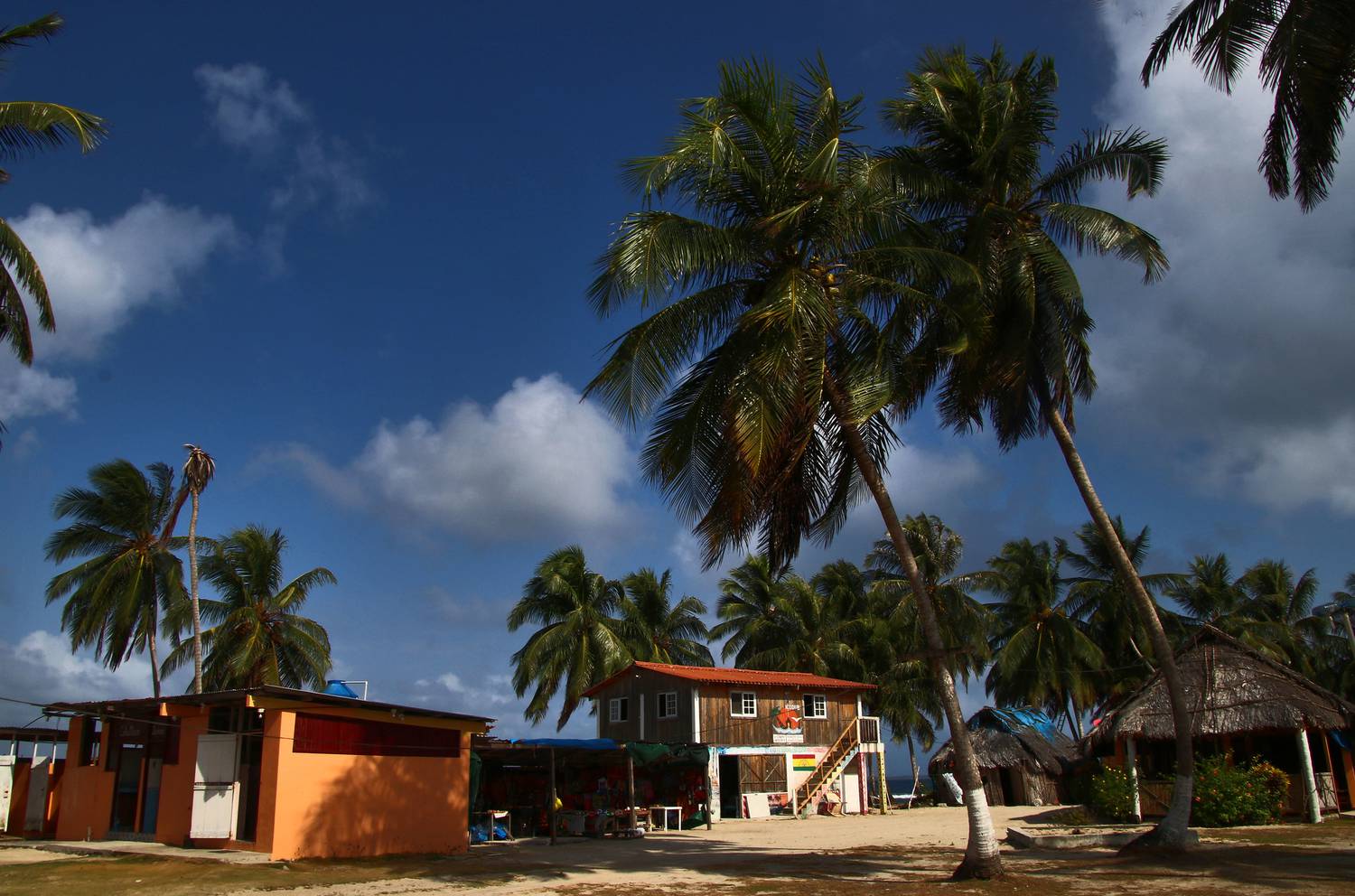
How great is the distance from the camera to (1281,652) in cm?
4169

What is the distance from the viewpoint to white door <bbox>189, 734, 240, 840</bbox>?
17820mm

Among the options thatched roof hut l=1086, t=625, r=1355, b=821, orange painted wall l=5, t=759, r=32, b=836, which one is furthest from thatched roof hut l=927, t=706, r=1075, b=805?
orange painted wall l=5, t=759, r=32, b=836

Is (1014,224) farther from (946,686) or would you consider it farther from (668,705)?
(668,705)

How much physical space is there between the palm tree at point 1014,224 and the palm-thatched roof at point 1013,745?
2171cm

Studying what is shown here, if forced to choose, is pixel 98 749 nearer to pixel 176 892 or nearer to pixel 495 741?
pixel 495 741

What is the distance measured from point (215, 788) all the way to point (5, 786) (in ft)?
31.8

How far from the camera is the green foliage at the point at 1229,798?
21.4 m

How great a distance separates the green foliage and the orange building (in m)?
15.9

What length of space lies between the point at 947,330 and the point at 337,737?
515 inches

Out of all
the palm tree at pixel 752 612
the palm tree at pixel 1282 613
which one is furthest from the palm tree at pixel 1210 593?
the palm tree at pixel 752 612

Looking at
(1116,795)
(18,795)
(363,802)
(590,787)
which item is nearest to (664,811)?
(590,787)

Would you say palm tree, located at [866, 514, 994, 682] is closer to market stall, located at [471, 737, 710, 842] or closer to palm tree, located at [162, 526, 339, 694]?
market stall, located at [471, 737, 710, 842]

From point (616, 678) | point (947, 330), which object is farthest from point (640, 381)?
point (616, 678)

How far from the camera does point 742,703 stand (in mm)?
33000
